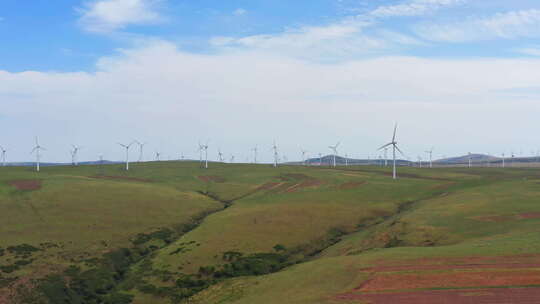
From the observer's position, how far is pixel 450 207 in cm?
10081


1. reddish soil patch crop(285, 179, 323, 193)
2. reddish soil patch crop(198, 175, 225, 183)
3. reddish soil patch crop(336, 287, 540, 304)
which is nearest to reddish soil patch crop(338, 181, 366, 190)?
reddish soil patch crop(285, 179, 323, 193)

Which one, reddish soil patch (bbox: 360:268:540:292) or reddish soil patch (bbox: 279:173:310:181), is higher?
reddish soil patch (bbox: 279:173:310:181)

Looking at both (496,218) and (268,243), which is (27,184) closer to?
(268,243)

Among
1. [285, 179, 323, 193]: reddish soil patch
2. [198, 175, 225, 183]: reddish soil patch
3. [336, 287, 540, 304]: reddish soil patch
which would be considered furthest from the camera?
[198, 175, 225, 183]: reddish soil patch

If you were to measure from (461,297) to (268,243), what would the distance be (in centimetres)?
5171

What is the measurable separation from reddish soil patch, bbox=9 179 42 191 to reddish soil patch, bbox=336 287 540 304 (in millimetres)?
127254

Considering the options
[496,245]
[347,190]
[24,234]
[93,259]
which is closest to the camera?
[496,245]

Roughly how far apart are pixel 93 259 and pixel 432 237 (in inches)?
2208

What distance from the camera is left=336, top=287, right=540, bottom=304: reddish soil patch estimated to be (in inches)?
1529

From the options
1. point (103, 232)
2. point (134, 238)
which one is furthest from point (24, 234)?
point (134, 238)

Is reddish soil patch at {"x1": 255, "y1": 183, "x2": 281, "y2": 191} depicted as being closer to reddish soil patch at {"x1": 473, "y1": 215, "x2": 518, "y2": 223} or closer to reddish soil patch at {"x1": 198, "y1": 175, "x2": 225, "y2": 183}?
reddish soil patch at {"x1": 198, "y1": 175, "x2": 225, "y2": 183}

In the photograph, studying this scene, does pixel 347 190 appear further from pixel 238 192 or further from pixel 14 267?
pixel 14 267

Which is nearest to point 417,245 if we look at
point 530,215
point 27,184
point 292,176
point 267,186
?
point 530,215

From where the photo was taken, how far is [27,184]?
151 metres
